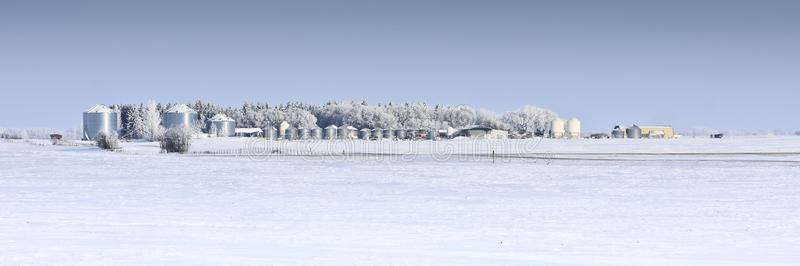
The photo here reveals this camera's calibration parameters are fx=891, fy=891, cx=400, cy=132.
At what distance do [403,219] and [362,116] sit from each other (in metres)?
151

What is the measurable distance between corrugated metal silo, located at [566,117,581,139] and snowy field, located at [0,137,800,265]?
99.4 m

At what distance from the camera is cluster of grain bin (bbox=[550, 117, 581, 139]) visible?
13088cm

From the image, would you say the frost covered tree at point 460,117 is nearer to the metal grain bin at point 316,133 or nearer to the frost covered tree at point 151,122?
the metal grain bin at point 316,133

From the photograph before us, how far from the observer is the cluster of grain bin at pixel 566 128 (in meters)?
131

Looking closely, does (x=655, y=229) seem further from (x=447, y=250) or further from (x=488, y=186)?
(x=488, y=186)

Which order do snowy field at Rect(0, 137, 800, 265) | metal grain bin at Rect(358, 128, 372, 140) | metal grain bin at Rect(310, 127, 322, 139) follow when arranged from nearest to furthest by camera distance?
snowy field at Rect(0, 137, 800, 265) → metal grain bin at Rect(310, 127, 322, 139) → metal grain bin at Rect(358, 128, 372, 140)

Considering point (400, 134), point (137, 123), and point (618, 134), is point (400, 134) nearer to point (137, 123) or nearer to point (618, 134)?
point (618, 134)

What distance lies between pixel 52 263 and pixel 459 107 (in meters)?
166

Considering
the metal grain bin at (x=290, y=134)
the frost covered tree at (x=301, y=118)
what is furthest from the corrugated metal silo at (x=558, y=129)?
the frost covered tree at (x=301, y=118)

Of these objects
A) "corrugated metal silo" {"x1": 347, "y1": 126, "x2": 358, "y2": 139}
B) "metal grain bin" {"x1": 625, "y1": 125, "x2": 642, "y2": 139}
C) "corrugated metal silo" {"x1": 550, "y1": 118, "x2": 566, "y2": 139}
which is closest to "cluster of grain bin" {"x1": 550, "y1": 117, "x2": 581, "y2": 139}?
"corrugated metal silo" {"x1": 550, "y1": 118, "x2": 566, "y2": 139}

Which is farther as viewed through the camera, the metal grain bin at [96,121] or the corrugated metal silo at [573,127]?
the corrugated metal silo at [573,127]

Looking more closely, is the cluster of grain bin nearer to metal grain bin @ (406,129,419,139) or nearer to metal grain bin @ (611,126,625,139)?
metal grain bin @ (611,126,625,139)

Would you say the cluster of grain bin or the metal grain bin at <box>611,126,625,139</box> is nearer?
the metal grain bin at <box>611,126,625,139</box>

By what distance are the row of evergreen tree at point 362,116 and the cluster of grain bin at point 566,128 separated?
59.1ft
